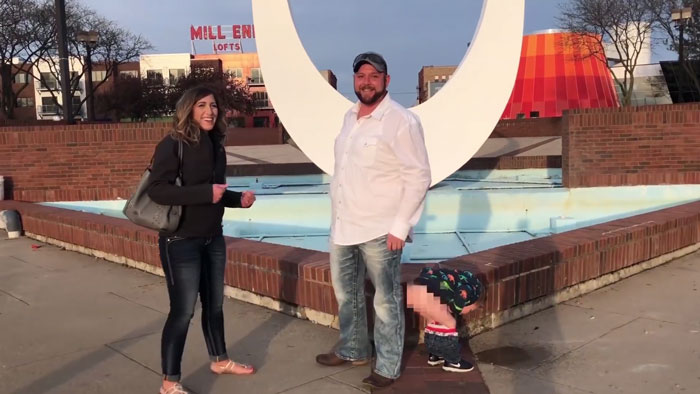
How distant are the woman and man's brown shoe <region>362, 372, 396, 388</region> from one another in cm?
90

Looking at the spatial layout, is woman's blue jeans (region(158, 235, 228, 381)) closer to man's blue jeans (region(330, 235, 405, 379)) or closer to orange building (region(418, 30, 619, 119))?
man's blue jeans (region(330, 235, 405, 379))

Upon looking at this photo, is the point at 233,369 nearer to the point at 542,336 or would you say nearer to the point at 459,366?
the point at 459,366

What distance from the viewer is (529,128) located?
105ft

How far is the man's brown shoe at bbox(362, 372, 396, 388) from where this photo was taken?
294 cm

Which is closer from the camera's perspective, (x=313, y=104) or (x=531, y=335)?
(x=531, y=335)

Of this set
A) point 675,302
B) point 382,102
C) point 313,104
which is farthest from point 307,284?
point 313,104

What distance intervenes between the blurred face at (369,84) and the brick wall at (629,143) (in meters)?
6.99

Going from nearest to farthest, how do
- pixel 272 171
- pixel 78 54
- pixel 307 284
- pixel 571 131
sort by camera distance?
pixel 307 284 → pixel 571 131 → pixel 272 171 → pixel 78 54

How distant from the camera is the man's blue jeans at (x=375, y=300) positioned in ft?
9.56

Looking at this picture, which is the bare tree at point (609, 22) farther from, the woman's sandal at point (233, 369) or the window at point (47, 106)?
the window at point (47, 106)

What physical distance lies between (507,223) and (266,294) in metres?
4.91

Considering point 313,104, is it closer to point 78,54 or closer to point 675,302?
point 675,302

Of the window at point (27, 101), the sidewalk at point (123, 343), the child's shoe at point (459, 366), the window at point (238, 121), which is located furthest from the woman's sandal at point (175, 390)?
the window at point (27, 101)

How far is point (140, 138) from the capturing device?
30.5ft
